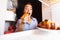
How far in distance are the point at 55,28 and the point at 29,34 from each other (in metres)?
0.23

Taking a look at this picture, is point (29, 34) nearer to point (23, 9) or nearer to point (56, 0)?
point (23, 9)

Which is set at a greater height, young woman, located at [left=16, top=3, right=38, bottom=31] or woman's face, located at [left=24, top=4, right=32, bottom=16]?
woman's face, located at [left=24, top=4, right=32, bottom=16]

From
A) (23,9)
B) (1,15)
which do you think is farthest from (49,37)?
(1,15)

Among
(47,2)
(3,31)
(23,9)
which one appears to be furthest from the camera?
(47,2)

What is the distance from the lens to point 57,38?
2.87ft

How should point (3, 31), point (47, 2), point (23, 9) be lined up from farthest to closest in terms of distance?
point (47, 2)
point (23, 9)
point (3, 31)

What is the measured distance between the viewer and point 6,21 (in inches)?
30.5

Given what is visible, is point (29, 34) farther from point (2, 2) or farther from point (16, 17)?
point (2, 2)

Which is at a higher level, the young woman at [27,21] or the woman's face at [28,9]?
the woman's face at [28,9]

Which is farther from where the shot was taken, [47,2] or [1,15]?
[47,2]

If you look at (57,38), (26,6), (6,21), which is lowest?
(57,38)

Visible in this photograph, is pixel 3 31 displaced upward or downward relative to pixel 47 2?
downward

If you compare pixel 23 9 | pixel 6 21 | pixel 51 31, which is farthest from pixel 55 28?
pixel 6 21

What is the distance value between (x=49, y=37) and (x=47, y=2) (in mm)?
302
